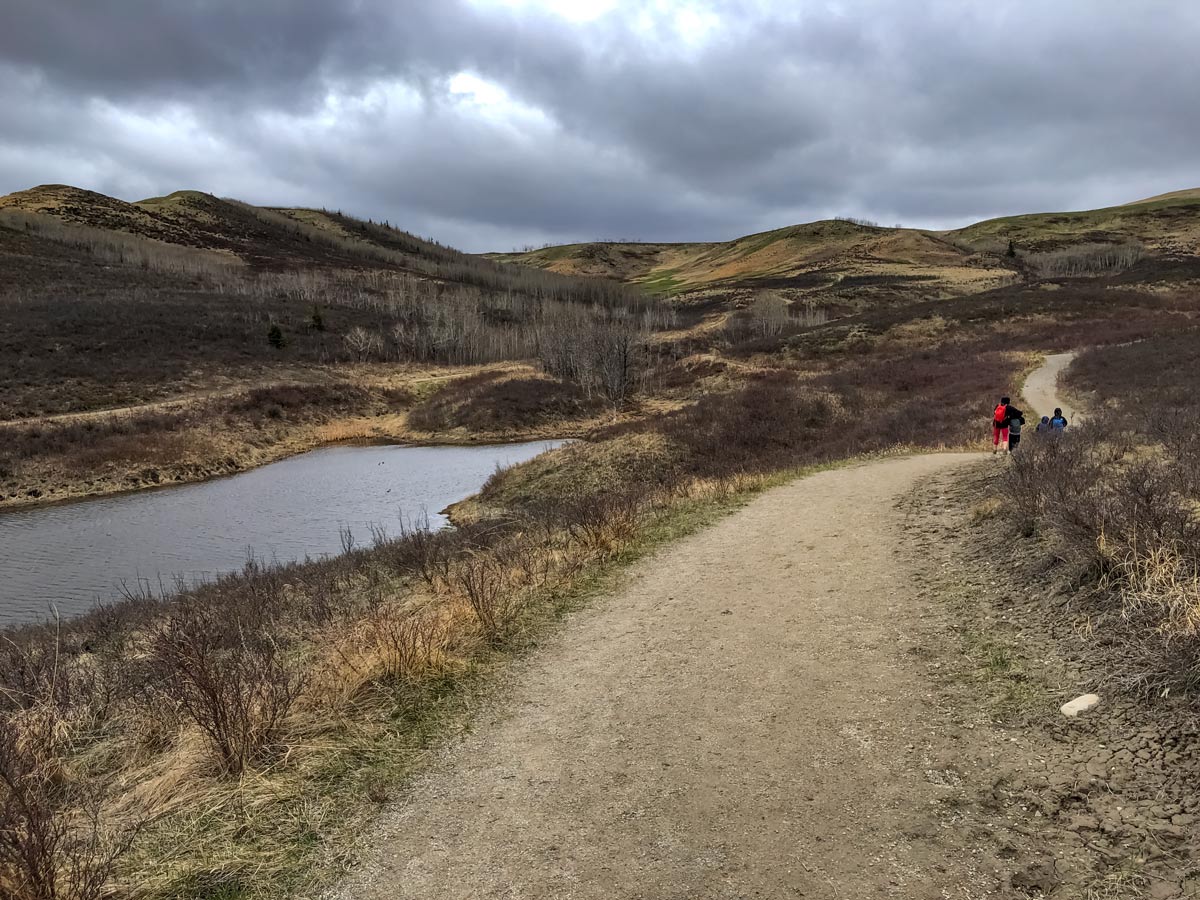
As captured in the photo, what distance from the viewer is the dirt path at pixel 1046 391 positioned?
938 inches

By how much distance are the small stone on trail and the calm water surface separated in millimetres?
17178

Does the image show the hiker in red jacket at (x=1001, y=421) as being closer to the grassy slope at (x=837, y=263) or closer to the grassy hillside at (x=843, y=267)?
the grassy hillside at (x=843, y=267)

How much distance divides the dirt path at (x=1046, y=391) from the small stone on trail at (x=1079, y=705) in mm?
19723

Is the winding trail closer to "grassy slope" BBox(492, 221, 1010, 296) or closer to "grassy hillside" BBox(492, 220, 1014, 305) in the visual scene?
"grassy hillside" BBox(492, 220, 1014, 305)

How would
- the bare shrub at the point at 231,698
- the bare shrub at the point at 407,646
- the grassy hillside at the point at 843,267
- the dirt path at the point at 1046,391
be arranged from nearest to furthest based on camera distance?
1. the bare shrub at the point at 231,698
2. the bare shrub at the point at 407,646
3. the dirt path at the point at 1046,391
4. the grassy hillside at the point at 843,267

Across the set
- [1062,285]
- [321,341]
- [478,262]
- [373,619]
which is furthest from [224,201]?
[373,619]

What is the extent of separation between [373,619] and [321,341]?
230ft

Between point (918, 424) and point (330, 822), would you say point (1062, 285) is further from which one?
point (330, 822)

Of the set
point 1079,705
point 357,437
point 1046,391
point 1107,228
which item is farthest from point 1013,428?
point 1107,228

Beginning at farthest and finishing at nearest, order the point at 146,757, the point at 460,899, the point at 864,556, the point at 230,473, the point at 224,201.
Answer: the point at 224,201 < the point at 230,473 < the point at 864,556 < the point at 146,757 < the point at 460,899

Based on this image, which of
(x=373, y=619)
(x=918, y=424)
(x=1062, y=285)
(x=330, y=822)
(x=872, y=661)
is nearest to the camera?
(x=330, y=822)

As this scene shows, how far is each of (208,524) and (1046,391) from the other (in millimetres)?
33935

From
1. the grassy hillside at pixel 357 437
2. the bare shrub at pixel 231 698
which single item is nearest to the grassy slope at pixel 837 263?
the grassy hillside at pixel 357 437

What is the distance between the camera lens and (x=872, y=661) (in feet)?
20.0
